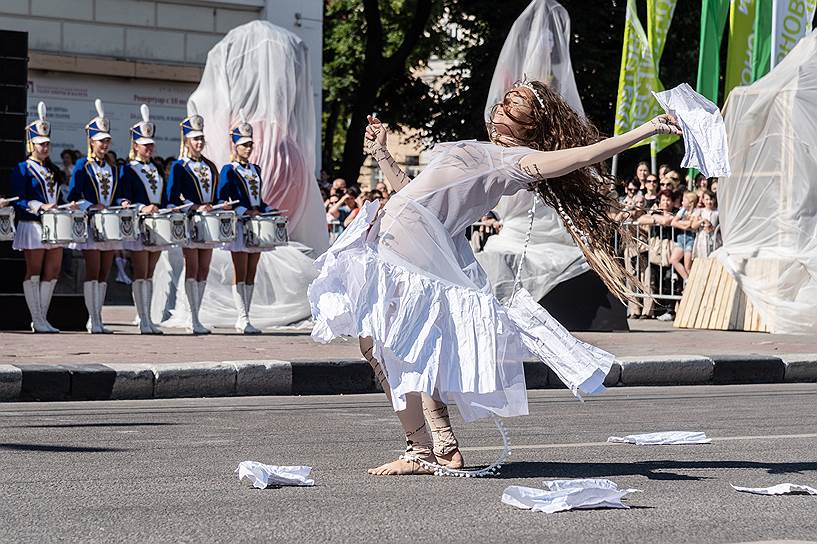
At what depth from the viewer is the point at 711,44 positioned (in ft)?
68.3

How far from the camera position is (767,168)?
15.9 metres

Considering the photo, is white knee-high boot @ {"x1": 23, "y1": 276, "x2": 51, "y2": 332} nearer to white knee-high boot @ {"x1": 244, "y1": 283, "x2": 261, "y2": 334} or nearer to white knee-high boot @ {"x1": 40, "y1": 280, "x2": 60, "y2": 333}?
white knee-high boot @ {"x1": 40, "y1": 280, "x2": 60, "y2": 333}

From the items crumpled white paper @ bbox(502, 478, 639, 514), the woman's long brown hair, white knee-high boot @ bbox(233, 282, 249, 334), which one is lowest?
white knee-high boot @ bbox(233, 282, 249, 334)

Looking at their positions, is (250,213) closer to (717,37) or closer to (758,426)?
(758,426)

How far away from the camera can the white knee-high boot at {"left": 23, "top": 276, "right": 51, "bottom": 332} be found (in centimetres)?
1418

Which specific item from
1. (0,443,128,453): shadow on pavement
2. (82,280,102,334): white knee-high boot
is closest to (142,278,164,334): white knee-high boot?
(82,280,102,334): white knee-high boot

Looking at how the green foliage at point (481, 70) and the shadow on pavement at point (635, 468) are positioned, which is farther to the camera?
the green foliage at point (481, 70)

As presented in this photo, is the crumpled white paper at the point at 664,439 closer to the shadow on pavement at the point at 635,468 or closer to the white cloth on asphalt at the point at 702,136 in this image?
the shadow on pavement at the point at 635,468

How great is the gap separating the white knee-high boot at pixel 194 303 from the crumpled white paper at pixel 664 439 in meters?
7.24

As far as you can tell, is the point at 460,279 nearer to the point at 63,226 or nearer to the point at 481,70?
the point at 63,226

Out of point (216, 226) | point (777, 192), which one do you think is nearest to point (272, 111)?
point (216, 226)

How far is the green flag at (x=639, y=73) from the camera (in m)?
19.9

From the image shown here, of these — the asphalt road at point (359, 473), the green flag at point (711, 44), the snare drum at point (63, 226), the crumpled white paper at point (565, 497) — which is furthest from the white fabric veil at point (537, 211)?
the crumpled white paper at point (565, 497)

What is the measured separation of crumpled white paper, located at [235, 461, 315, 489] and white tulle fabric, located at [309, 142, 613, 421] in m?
0.50
